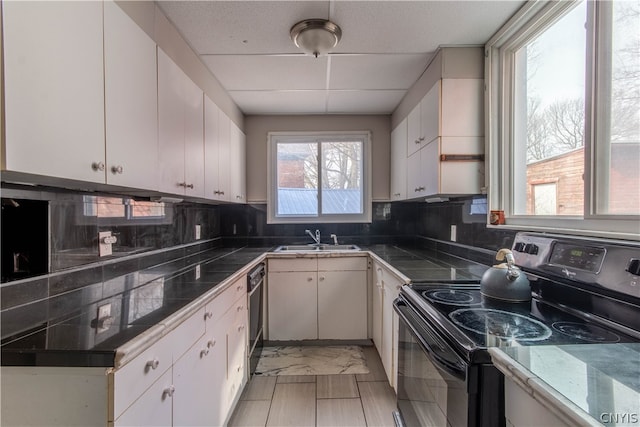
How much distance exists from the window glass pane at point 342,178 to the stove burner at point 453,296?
1.90m

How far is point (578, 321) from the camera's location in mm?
995

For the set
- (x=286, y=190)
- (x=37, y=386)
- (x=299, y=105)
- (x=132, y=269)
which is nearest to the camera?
(x=37, y=386)

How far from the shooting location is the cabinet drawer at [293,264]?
8.43 feet

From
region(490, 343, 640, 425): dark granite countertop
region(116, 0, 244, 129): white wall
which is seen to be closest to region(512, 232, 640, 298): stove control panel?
region(490, 343, 640, 425): dark granite countertop

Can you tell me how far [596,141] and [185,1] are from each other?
194 centimetres

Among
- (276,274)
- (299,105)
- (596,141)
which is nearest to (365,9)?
(596,141)

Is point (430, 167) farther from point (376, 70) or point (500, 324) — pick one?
point (500, 324)

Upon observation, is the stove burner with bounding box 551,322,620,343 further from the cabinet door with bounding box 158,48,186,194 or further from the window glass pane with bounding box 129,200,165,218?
the window glass pane with bounding box 129,200,165,218

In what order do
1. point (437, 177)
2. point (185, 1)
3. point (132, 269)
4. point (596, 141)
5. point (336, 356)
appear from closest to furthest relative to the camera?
point (596, 141) → point (185, 1) → point (132, 269) → point (437, 177) → point (336, 356)

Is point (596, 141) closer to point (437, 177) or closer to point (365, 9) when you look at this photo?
point (437, 177)

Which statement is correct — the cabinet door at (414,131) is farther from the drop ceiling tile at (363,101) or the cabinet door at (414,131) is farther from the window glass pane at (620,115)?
the window glass pane at (620,115)

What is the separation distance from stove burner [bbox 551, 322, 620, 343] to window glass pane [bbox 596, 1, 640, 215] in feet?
1.50

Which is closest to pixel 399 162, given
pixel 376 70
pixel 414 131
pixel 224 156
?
pixel 414 131

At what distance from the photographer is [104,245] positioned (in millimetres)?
1399
